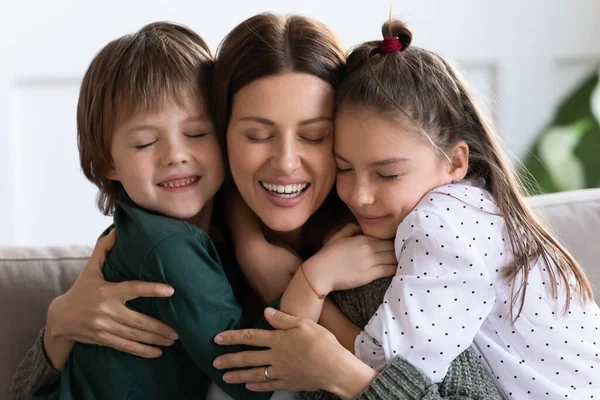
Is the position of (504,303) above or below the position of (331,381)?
above

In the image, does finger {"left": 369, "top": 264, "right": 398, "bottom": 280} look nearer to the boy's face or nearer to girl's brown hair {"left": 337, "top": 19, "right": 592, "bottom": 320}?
girl's brown hair {"left": 337, "top": 19, "right": 592, "bottom": 320}

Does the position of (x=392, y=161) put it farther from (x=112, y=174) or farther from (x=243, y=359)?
(x=112, y=174)

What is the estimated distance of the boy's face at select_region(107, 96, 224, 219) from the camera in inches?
65.3

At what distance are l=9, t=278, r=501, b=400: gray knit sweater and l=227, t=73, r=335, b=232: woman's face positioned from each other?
0.20m

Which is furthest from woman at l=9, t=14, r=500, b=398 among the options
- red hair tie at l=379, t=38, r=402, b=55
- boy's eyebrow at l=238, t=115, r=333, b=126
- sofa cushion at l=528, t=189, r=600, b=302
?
sofa cushion at l=528, t=189, r=600, b=302

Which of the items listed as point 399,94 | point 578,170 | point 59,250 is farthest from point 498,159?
point 578,170

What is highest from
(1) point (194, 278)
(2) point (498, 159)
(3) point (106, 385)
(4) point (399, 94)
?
(4) point (399, 94)

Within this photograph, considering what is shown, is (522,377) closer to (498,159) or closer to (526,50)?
(498,159)

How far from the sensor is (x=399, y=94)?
1547 millimetres

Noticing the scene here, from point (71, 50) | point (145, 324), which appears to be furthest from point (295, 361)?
point (71, 50)

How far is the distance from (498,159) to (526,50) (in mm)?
1905

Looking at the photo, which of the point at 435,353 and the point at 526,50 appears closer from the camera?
the point at 435,353

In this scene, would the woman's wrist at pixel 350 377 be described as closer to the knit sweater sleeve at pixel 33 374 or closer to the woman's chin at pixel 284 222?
the woman's chin at pixel 284 222

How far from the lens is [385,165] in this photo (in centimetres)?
154
